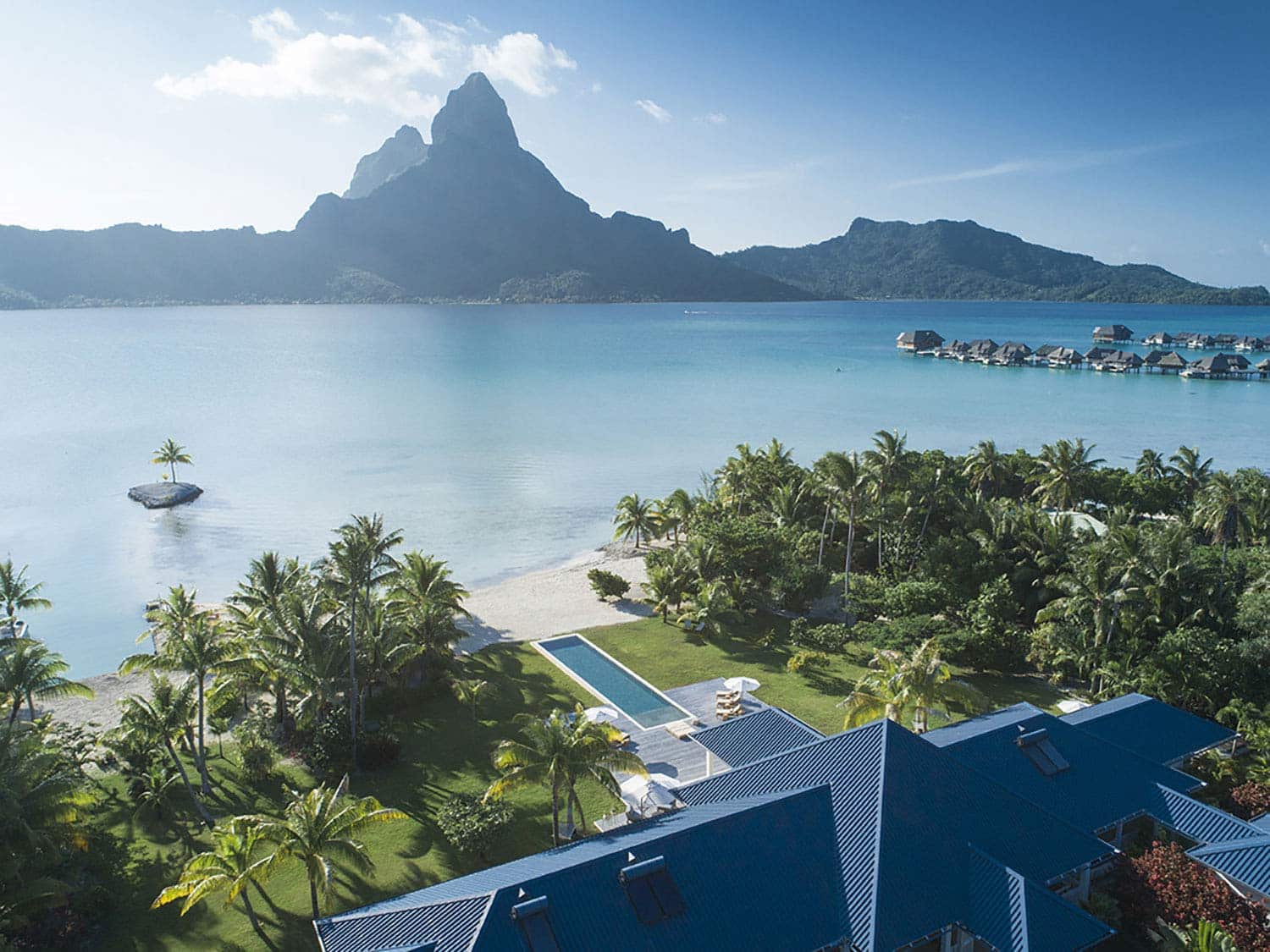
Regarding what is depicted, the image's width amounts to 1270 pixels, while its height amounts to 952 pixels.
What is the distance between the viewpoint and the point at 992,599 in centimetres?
3206

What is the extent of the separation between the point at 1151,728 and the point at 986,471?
1065 inches

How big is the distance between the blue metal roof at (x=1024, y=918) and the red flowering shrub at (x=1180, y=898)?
2.46 metres

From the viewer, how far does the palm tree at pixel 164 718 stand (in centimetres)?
2159

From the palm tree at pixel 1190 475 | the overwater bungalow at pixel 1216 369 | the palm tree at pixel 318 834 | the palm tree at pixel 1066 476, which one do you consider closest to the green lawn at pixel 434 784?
the palm tree at pixel 318 834

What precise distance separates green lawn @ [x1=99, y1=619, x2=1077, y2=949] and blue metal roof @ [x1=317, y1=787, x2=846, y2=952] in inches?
164

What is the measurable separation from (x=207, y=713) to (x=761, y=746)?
18940 millimetres

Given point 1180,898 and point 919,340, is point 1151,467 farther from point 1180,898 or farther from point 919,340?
point 919,340

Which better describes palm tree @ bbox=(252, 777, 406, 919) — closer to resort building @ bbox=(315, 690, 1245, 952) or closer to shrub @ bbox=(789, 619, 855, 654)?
resort building @ bbox=(315, 690, 1245, 952)

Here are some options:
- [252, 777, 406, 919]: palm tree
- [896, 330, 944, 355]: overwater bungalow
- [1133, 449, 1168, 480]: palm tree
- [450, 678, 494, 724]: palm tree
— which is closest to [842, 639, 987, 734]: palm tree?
[450, 678, 494, 724]: palm tree

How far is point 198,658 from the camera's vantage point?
2238cm

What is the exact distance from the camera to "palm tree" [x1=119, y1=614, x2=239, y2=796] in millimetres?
22453

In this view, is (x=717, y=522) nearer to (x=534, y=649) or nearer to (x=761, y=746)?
(x=534, y=649)

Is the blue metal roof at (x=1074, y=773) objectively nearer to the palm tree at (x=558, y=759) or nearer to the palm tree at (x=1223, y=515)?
the palm tree at (x=558, y=759)

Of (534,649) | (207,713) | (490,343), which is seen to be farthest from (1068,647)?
(490,343)
